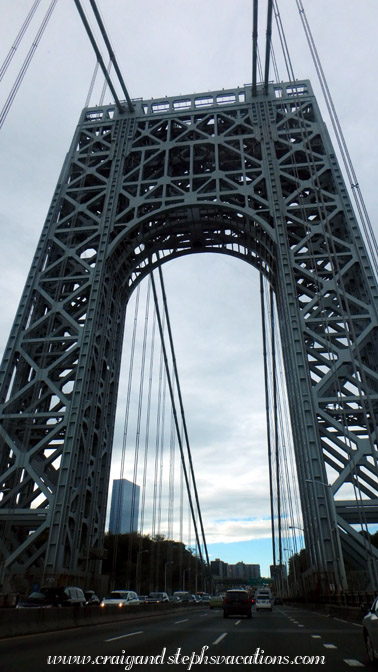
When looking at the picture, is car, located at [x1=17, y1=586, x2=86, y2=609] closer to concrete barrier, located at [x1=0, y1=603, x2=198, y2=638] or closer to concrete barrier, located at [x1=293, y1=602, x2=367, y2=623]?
concrete barrier, located at [x1=0, y1=603, x2=198, y2=638]

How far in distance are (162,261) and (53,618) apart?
3059 cm

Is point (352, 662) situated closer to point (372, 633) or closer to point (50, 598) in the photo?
point (372, 633)

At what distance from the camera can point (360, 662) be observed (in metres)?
8.46

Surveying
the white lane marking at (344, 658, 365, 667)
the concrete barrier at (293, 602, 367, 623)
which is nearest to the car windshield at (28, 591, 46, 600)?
the concrete barrier at (293, 602, 367, 623)

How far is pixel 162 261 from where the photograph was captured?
41.9m

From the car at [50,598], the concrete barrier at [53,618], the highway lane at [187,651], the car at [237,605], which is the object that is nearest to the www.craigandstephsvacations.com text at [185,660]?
the highway lane at [187,651]

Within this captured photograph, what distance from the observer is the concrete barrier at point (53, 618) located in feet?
41.8

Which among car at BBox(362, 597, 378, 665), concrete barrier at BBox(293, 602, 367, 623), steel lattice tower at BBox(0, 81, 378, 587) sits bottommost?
car at BBox(362, 597, 378, 665)


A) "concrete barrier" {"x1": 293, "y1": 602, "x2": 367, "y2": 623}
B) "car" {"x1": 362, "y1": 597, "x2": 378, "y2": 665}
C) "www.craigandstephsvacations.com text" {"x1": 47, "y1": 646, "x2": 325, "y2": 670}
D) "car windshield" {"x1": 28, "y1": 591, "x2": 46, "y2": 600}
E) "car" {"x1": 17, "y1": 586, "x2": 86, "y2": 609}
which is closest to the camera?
"car" {"x1": 362, "y1": 597, "x2": 378, "y2": 665}

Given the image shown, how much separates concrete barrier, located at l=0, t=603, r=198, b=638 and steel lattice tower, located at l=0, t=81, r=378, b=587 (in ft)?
16.8

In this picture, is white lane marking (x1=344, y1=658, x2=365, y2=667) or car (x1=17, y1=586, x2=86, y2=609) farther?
car (x1=17, y1=586, x2=86, y2=609)

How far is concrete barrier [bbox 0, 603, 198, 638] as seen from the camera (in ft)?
41.8

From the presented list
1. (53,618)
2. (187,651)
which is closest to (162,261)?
(53,618)

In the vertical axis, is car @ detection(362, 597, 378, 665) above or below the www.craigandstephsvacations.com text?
above
